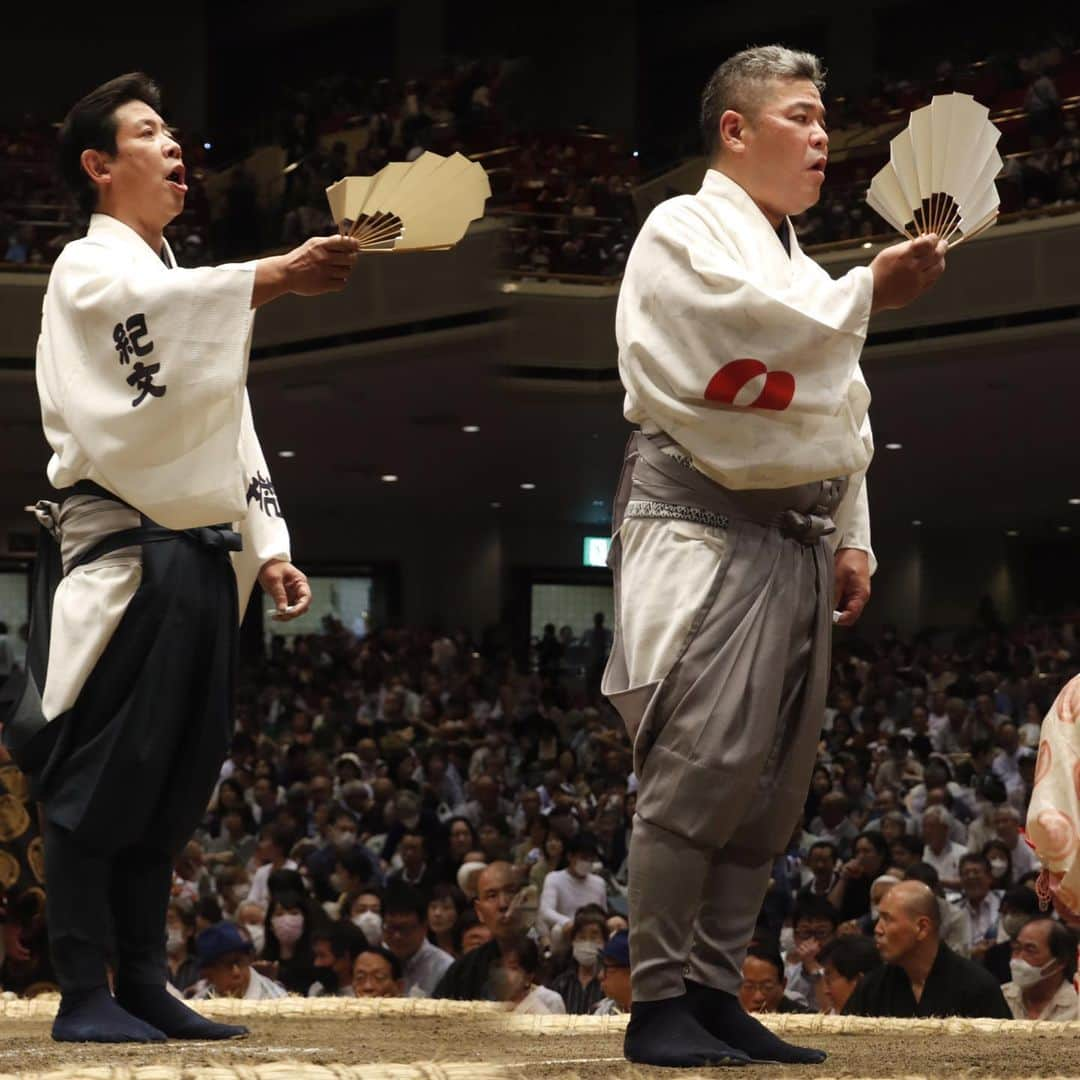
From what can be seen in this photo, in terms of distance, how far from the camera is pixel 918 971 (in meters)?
3.13

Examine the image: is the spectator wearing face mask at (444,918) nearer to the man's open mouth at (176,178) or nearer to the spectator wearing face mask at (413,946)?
the spectator wearing face mask at (413,946)

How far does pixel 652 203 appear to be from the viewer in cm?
962

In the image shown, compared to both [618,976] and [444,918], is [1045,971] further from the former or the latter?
[444,918]

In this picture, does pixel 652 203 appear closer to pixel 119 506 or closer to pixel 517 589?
pixel 517 589

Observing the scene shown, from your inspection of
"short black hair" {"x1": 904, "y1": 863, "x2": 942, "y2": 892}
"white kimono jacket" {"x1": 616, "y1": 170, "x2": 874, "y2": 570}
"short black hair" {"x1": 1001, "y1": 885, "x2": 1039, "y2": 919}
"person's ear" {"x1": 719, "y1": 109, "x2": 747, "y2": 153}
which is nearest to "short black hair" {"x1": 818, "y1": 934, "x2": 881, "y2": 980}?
"short black hair" {"x1": 1001, "y1": 885, "x2": 1039, "y2": 919}

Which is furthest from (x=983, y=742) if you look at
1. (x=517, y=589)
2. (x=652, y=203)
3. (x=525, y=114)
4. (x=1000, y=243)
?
(x=517, y=589)

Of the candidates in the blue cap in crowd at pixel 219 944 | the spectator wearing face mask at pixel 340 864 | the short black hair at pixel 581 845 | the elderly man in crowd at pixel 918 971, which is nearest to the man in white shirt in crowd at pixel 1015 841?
the short black hair at pixel 581 845

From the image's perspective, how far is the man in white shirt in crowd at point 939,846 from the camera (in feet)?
17.4

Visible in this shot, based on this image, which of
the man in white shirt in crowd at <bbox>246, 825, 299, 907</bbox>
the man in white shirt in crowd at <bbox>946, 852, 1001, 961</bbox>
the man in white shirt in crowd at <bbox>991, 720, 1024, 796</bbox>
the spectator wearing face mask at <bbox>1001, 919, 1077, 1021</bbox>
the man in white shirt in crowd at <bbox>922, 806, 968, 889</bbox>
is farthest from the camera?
the man in white shirt in crowd at <bbox>991, 720, 1024, 796</bbox>

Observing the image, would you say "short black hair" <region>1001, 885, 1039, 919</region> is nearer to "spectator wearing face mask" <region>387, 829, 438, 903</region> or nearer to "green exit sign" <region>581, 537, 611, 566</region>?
"spectator wearing face mask" <region>387, 829, 438, 903</region>

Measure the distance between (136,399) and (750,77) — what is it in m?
0.70

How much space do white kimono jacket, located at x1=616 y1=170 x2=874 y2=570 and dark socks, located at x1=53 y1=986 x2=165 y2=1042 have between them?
80 cm

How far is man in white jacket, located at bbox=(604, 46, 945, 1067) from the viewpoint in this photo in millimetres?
1598

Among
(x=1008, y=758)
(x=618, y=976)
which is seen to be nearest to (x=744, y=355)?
(x=618, y=976)
